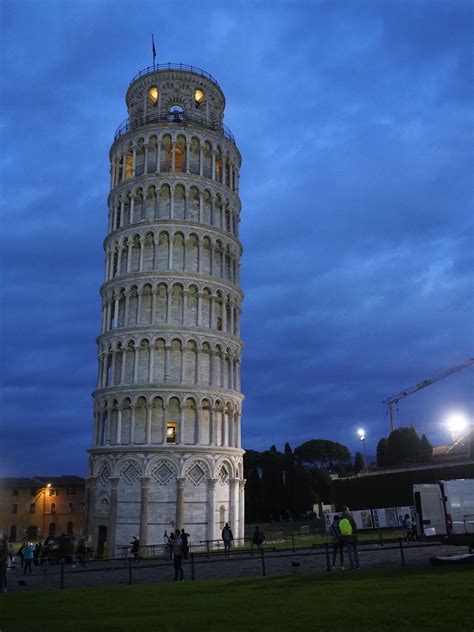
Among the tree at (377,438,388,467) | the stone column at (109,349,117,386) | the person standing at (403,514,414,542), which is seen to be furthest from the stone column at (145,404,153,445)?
the tree at (377,438,388,467)

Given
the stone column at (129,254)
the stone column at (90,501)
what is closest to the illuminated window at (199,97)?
the stone column at (129,254)

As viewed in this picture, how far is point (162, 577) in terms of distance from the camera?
2312 centimetres

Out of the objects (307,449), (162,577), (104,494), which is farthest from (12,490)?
(162,577)

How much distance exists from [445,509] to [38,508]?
86.5 meters

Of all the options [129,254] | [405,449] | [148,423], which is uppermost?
[129,254]

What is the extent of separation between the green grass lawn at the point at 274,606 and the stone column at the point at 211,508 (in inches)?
1018

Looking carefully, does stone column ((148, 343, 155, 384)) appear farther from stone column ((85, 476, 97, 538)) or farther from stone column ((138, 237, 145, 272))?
stone column ((85, 476, 97, 538))

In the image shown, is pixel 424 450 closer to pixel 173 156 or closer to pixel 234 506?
pixel 234 506

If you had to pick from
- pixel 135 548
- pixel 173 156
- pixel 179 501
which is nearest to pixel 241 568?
pixel 135 548

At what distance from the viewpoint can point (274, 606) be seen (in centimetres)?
1252

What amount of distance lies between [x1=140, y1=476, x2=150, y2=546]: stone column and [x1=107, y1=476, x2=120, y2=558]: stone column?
2.21 metres

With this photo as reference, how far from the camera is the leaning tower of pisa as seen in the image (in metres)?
43.2

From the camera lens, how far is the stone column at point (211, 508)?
140 feet

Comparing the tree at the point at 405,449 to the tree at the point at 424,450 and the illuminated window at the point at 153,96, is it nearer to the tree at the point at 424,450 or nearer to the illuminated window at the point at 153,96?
the tree at the point at 424,450
